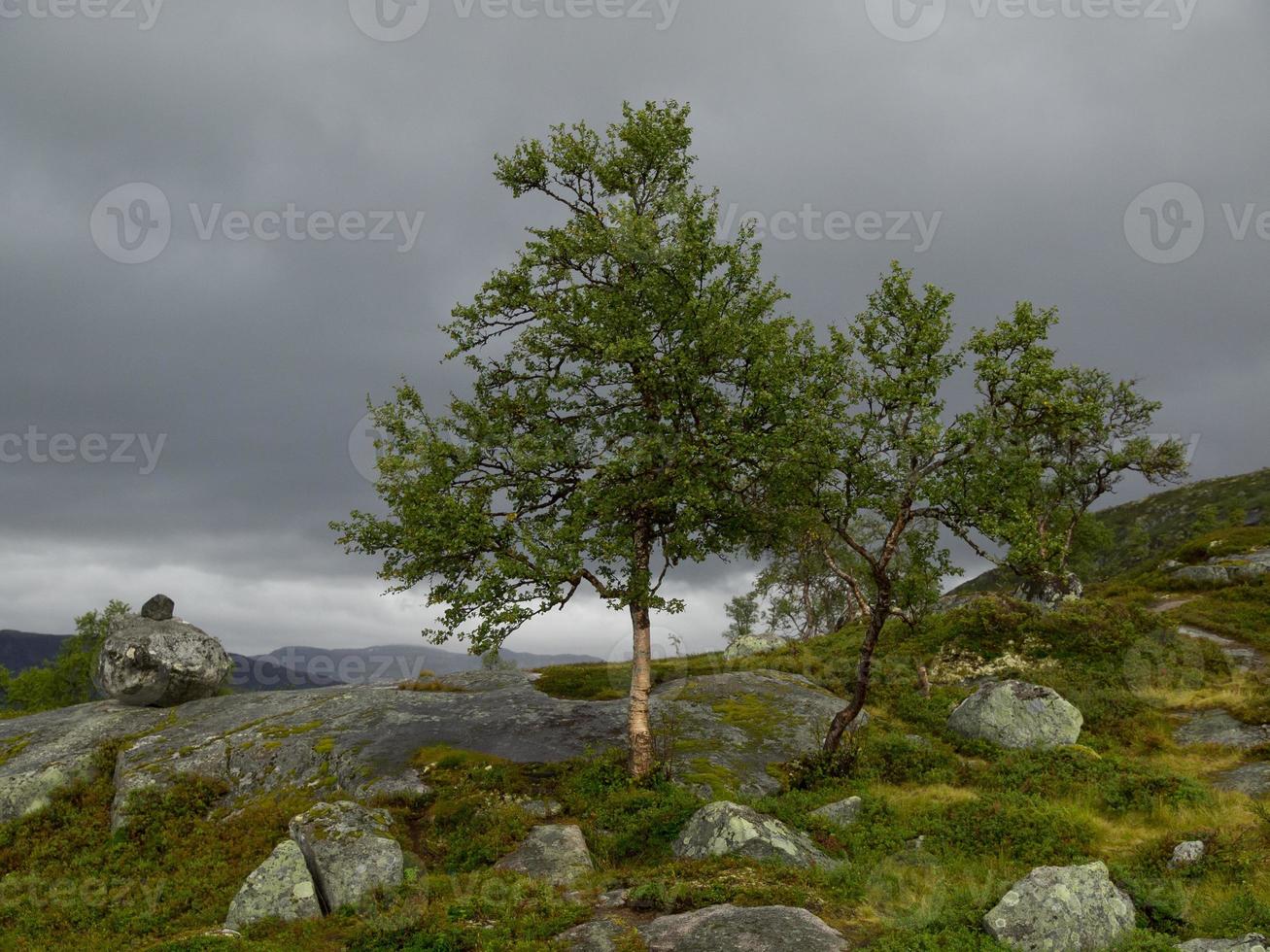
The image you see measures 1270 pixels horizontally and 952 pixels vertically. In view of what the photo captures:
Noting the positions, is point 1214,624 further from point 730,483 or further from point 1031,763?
point 730,483

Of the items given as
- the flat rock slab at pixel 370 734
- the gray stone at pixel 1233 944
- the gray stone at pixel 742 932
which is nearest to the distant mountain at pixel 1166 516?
the flat rock slab at pixel 370 734

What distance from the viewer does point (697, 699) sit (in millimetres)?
34656

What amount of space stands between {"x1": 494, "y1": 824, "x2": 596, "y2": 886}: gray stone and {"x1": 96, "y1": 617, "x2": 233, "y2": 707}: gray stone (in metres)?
22.2

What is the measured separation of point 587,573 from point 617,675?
18607 mm

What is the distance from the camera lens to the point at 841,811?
21984 mm

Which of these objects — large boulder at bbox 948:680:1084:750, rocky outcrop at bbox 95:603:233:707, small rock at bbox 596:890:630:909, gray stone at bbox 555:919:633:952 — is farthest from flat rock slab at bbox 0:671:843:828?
gray stone at bbox 555:919:633:952

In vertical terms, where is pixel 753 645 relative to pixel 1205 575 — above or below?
below

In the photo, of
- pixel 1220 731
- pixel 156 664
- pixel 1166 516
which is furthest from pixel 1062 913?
pixel 1166 516

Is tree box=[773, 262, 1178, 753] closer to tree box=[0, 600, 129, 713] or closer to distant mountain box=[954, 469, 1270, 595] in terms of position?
tree box=[0, 600, 129, 713]

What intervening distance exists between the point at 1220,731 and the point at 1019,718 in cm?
811

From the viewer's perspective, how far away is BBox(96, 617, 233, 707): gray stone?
110ft

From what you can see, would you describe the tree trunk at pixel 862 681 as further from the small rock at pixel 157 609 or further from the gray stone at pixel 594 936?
the small rock at pixel 157 609

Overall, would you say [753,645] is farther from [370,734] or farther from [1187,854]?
[1187,854]

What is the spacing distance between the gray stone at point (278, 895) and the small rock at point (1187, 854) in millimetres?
19447
